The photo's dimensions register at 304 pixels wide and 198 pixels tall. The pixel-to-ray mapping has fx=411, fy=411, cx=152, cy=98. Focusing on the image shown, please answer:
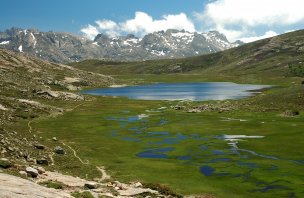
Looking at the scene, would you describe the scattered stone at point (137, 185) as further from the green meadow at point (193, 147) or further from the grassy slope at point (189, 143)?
the grassy slope at point (189, 143)

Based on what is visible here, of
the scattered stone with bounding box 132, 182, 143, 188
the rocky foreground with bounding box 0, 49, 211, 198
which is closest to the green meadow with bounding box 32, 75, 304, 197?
the rocky foreground with bounding box 0, 49, 211, 198

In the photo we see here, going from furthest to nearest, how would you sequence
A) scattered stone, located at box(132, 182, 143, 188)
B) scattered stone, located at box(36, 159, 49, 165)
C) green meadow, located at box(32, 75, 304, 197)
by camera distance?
1. scattered stone, located at box(36, 159, 49, 165)
2. green meadow, located at box(32, 75, 304, 197)
3. scattered stone, located at box(132, 182, 143, 188)

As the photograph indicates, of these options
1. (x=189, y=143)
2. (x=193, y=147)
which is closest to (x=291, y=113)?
(x=189, y=143)

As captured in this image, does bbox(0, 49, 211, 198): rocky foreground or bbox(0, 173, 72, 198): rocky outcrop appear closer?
bbox(0, 173, 72, 198): rocky outcrop

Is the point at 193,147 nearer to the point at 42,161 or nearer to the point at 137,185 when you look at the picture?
the point at 42,161

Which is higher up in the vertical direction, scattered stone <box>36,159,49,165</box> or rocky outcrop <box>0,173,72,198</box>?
rocky outcrop <box>0,173,72,198</box>

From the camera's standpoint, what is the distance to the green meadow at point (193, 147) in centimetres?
5509

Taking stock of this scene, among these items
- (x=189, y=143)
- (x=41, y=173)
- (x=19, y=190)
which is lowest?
(x=189, y=143)

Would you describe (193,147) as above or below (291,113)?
below

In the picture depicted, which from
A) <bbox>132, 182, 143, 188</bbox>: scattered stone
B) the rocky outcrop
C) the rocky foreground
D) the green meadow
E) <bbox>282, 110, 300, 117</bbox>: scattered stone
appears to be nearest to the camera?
the rocky outcrop

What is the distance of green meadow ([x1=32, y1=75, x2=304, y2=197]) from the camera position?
181 ft

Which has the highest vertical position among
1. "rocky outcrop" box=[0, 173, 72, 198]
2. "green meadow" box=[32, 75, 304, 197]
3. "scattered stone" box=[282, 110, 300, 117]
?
"rocky outcrop" box=[0, 173, 72, 198]

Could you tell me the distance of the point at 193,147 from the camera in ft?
269

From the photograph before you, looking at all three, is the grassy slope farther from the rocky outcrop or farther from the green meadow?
the rocky outcrop
